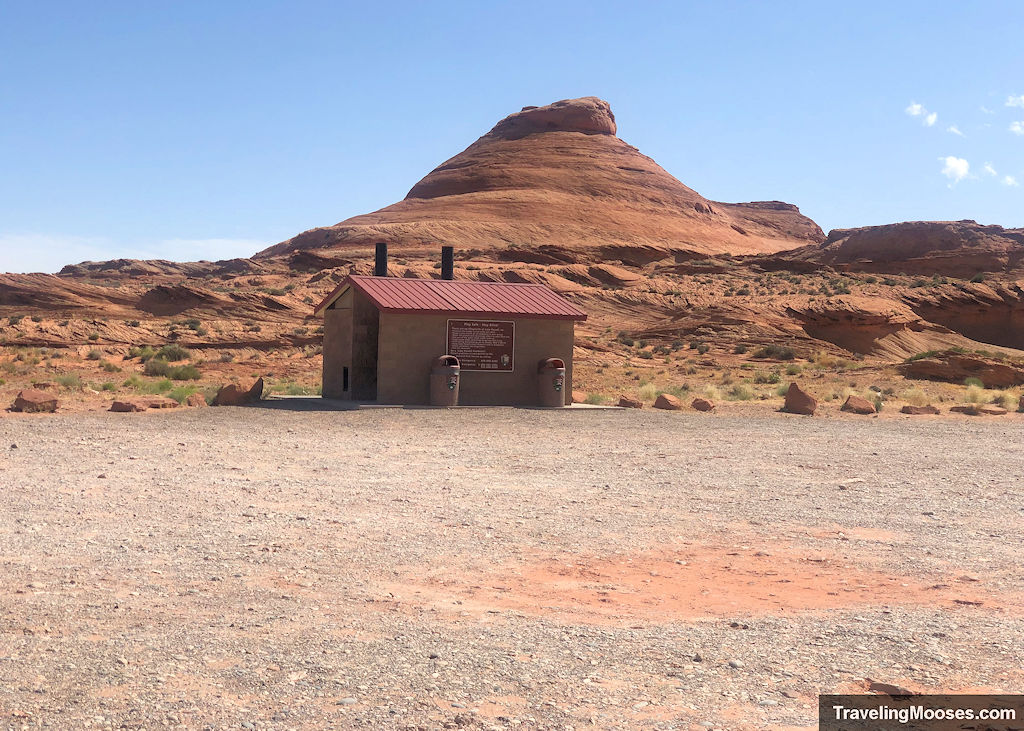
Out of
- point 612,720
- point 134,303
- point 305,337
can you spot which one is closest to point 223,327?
point 305,337

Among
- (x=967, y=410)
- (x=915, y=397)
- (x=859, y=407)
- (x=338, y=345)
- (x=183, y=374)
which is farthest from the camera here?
(x=183, y=374)

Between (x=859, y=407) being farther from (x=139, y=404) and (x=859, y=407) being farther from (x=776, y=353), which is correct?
(x=776, y=353)

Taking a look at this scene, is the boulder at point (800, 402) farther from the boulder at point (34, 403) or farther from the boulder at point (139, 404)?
the boulder at point (34, 403)

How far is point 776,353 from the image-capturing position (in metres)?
42.9

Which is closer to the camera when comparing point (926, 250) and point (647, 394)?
point (647, 394)

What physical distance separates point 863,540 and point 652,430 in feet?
31.0

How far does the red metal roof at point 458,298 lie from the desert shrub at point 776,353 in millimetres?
21313

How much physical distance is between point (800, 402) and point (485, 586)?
17.4 meters

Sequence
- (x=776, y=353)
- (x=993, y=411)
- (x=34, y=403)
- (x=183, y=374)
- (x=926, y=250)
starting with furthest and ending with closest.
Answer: (x=926, y=250), (x=776, y=353), (x=183, y=374), (x=993, y=411), (x=34, y=403)

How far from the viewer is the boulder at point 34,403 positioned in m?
18.3

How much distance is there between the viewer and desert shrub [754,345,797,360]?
140 feet

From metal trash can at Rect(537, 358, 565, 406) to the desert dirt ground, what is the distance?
858cm

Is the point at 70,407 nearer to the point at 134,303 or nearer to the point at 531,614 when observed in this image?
the point at 531,614

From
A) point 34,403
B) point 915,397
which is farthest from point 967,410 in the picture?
point 34,403
